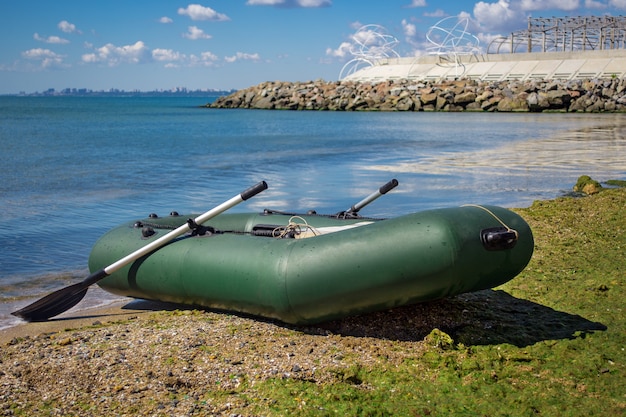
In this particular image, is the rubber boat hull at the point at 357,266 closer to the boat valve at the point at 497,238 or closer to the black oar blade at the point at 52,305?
the boat valve at the point at 497,238

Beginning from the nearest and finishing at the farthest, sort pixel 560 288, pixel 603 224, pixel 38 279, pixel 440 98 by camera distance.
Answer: pixel 560 288 < pixel 38 279 < pixel 603 224 < pixel 440 98

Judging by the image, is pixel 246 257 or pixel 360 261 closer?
pixel 360 261

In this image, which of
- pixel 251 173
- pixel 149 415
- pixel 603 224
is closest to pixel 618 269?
pixel 603 224

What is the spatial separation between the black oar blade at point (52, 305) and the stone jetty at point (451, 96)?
153 feet

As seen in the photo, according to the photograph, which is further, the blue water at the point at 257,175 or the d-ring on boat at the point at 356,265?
the blue water at the point at 257,175

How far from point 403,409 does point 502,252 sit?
1561 millimetres

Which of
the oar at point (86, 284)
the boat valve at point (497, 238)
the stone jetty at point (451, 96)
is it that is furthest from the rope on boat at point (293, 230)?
the stone jetty at point (451, 96)

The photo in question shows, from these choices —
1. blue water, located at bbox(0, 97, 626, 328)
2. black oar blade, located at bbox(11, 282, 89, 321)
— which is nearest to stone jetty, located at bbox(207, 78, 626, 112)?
blue water, located at bbox(0, 97, 626, 328)

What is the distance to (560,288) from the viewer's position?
652 centimetres

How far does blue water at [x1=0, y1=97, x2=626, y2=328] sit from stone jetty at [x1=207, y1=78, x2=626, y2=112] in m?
14.8

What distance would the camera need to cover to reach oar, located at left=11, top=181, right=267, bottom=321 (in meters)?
6.18

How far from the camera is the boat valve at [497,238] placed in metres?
5.08

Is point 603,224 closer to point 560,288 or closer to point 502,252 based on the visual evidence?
point 560,288

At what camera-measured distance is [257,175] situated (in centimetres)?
1930
